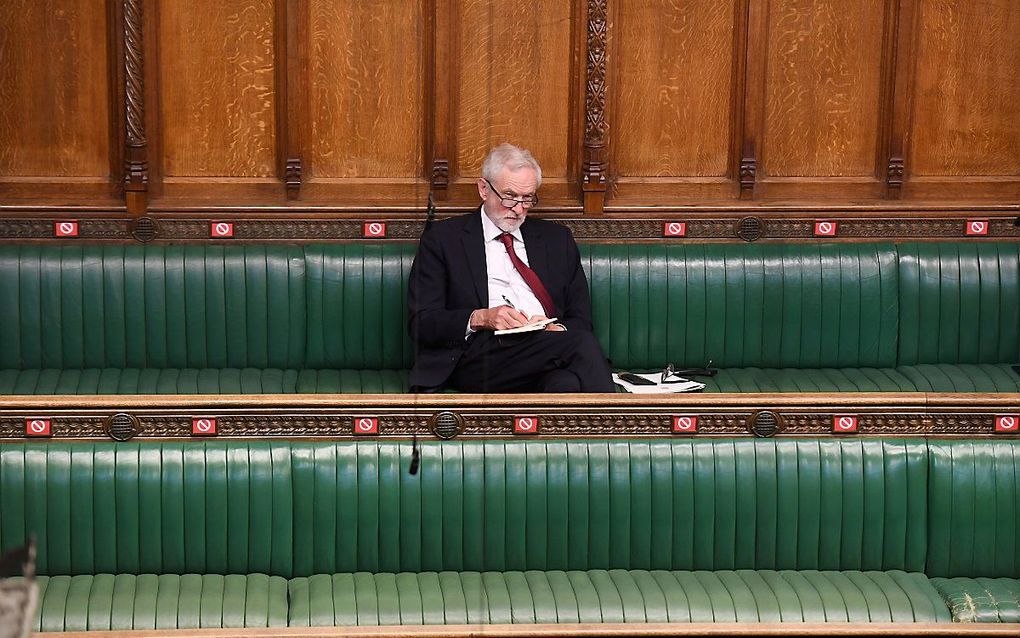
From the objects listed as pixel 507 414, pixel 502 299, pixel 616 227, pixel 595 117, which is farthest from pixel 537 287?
pixel 507 414

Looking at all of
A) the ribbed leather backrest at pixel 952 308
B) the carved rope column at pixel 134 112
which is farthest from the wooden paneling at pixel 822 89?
the carved rope column at pixel 134 112

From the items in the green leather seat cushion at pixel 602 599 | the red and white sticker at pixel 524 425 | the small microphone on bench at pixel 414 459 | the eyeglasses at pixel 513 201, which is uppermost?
the eyeglasses at pixel 513 201

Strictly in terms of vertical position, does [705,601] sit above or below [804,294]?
below

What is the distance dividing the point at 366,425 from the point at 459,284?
4.18 feet

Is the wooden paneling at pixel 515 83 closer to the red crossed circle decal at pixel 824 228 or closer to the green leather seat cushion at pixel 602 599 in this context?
the red crossed circle decal at pixel 824 228

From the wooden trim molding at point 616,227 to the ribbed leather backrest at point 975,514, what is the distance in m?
2.01

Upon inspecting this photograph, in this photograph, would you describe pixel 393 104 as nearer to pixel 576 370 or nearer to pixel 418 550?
pixel 576 370

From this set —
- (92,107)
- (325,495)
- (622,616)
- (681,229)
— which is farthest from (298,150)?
(622,616)

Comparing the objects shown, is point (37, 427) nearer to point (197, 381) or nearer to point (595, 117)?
point (197, 381)

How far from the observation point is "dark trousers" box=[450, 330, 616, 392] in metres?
5.87

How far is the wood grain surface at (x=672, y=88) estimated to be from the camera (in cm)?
697

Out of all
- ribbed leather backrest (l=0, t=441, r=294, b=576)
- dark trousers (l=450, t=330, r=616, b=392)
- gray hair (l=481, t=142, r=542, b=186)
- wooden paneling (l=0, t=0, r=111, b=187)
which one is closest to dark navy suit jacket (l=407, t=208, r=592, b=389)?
dark trousers (l=450, t=330, r=616, b=392)

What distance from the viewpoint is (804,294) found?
6762mm

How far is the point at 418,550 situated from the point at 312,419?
1.81 feet
